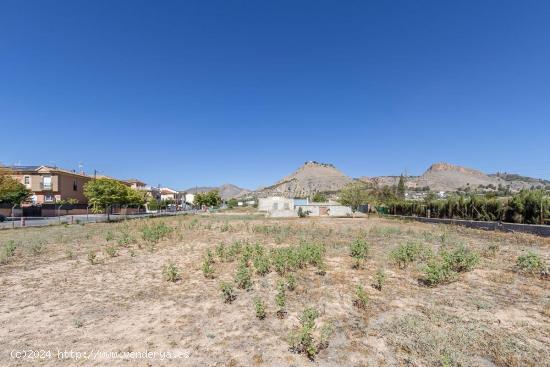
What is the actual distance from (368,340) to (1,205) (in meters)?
54.3

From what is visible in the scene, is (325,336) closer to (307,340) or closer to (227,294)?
(307,340)

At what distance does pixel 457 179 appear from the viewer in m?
177

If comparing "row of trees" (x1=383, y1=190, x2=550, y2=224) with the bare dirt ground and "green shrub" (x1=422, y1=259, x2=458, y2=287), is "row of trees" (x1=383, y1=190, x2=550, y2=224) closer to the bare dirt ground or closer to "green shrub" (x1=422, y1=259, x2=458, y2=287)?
the bare dirt ground

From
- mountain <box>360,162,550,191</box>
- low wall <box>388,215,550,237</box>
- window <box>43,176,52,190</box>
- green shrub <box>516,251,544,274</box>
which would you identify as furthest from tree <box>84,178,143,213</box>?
mountain <box>360,162,550,191</box>

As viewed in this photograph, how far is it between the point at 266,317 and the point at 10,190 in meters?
43.2

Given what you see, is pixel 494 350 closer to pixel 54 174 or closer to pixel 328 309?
pixel 328 309

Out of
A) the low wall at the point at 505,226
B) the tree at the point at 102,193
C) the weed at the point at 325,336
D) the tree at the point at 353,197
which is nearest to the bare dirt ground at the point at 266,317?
the weed at the point at 325,336

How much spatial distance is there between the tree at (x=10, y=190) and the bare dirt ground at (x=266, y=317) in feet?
105

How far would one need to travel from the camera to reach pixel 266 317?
570cm

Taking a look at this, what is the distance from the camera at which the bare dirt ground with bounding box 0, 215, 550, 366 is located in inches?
169

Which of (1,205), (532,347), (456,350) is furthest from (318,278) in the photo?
(1,205)

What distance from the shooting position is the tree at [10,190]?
32500 millimetres

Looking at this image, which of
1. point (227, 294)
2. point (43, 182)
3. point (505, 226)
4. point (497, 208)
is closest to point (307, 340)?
point (227, 294)

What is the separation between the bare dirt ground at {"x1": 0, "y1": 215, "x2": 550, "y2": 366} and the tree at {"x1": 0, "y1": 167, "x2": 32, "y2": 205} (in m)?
31.9
